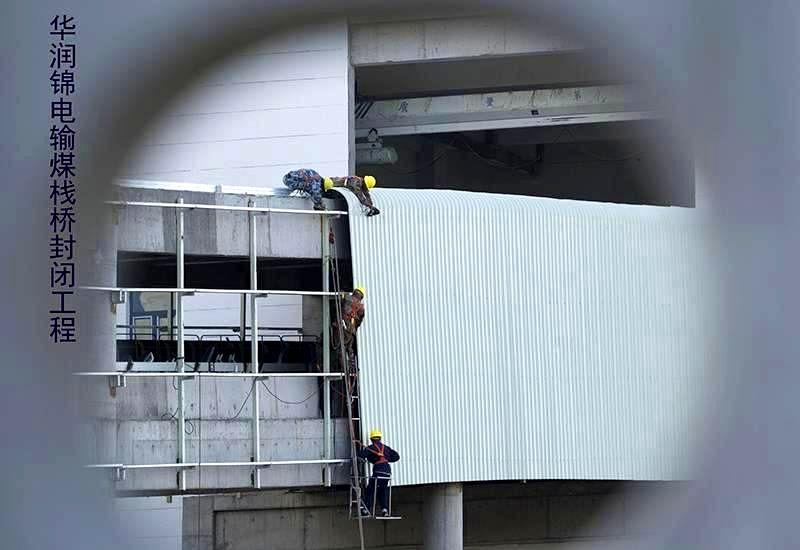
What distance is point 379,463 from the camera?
32.7 feet

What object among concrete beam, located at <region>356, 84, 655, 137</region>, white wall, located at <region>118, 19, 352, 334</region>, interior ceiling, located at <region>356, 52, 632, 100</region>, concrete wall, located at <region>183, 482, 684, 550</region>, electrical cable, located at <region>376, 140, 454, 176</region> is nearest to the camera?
white wall, located at <region>118, 19, 352, 334</region>

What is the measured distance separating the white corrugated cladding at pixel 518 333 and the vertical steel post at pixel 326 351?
19 cm

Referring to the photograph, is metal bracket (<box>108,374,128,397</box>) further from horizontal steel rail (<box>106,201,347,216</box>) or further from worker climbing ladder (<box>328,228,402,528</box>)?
worker climbing ladder (<box>328,228,402,528</box>)

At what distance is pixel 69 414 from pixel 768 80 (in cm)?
198

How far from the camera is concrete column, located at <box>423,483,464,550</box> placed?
10461 millimetres

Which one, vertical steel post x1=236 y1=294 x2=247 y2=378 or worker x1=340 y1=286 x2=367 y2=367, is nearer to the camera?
worker x1=340 y1=286 x2=367 y2=367

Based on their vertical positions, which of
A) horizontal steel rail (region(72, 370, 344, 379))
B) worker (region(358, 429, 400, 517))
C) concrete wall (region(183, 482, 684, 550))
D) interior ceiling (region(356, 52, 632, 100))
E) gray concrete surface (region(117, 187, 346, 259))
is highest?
interior ceiling (region(356, 52, 632, 100))

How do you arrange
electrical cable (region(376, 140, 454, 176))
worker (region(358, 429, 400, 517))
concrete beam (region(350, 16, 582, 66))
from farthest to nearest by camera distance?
electrical cable (region(376, 140, 454, 176)), concrete beam (region(350, 16, 582, 66)), worker (region(358, 429, 400, 517))

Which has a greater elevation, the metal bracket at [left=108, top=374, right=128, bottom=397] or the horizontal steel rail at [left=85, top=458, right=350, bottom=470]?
the metal bracket at [left=108, top=374, right=128, bottom=397]

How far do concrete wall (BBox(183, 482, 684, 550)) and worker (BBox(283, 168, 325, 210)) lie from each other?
255 cm

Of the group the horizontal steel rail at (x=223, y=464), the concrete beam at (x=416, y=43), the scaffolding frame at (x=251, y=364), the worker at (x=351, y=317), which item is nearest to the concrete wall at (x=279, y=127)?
the concrete beam at (x=416, y=43)

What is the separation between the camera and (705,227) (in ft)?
14.1

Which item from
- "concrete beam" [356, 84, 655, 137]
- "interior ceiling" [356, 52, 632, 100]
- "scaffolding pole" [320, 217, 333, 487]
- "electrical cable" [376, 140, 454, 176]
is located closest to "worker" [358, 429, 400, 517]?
"scaffolding pole" [320, 217, 333, 487]

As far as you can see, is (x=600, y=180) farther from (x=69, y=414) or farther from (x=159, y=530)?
(x=69, y=414)
